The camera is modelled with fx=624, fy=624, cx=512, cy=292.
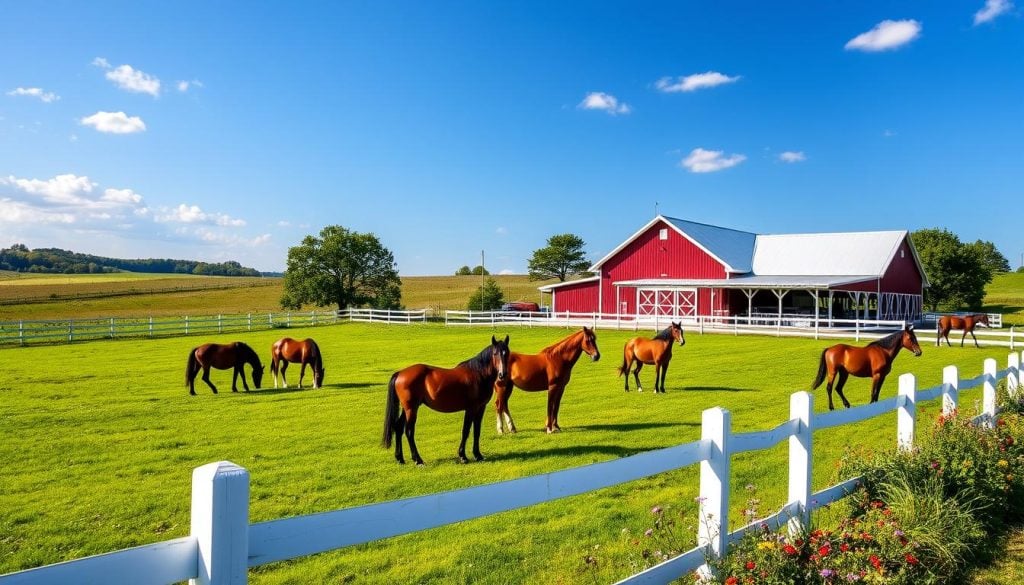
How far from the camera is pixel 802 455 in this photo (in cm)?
468

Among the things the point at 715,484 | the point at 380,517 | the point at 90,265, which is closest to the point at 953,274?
the point at 715,484

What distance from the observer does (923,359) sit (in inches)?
814

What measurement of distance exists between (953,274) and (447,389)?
6388 cm

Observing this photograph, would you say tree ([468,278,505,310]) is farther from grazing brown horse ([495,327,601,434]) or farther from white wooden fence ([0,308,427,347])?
grazing brown horse ([495,327,601,434])

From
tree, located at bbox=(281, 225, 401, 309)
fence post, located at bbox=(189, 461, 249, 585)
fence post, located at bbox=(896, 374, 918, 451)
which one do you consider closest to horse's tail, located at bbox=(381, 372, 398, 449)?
fence post, located at bbox=(896, 374, 918, 451)

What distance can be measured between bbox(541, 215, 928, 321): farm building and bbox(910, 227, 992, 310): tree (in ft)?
58.6

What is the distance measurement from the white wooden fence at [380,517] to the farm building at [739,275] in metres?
30.0

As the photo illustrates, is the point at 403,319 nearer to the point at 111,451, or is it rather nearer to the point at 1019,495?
the point at 111,451

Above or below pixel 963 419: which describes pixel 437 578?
below

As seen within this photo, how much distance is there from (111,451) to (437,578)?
21.9 ft

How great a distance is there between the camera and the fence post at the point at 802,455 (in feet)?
15.2

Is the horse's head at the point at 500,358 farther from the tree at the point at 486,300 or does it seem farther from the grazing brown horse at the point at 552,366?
the tree at the point at 486,300

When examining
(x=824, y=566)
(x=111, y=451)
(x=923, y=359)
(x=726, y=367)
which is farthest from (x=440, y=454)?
(x=923, y=359)

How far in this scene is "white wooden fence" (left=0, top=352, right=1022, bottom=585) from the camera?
1849mm
